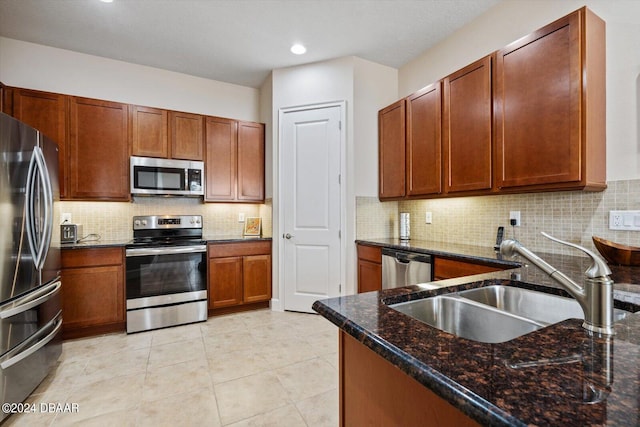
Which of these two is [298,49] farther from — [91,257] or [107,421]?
[107,421]

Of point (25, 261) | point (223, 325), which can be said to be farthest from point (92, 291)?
point (223, 325)

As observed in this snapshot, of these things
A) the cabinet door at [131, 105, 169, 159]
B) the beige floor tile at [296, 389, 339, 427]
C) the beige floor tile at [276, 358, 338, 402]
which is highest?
the cabinet door at [131, 105, 169, 159]

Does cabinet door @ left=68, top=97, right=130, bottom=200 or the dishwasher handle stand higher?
cabinet door @ left=68, top=97, right=130, bottom=200

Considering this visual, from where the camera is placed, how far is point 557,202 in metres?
2.25

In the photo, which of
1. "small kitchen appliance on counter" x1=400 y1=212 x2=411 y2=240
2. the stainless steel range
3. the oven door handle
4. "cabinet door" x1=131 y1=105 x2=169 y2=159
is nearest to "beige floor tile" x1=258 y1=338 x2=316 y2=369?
the stainless steel range

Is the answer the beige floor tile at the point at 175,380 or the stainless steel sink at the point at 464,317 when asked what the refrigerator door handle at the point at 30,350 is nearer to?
the beige floor tile at the point at 175,380

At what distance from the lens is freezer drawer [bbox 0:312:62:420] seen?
1.74 m

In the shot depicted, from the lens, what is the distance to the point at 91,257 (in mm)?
2912

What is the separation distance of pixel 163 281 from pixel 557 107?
3.61 m

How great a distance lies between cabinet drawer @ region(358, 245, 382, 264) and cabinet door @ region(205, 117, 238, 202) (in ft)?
5.68

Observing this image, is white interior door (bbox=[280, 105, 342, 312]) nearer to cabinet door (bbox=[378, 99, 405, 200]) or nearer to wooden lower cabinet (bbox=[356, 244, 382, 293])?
wooden lower cabinet (bbox=[356, 244, 382, 293])

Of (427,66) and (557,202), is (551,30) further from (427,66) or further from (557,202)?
(427,66)

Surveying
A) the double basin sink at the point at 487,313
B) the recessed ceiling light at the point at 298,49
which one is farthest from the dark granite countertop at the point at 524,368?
the recessed ceiling light at the point at 298,49

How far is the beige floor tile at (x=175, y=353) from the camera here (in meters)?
2.46
